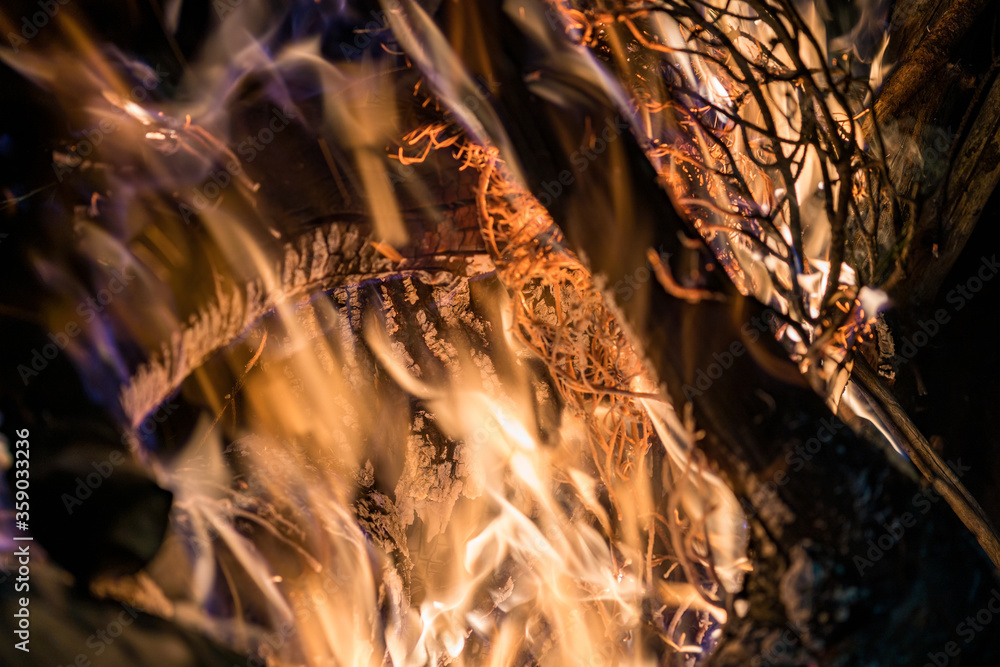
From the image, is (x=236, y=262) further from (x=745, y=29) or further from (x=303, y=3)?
(x=745, y=29)

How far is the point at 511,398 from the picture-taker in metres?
2.69

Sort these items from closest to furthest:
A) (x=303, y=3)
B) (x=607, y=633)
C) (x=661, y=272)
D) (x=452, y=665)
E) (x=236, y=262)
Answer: (x=661, y=272) < (x=236, y=262) < (x=303, y=3) < (x=607, y=633) < (x=452, y=665)

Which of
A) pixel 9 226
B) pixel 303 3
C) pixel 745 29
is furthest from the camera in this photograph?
pixel 745 29

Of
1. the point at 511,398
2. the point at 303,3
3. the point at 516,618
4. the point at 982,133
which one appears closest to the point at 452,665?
the point at 516,618

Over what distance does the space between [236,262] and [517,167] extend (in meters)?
0.90

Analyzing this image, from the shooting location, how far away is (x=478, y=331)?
2676mm

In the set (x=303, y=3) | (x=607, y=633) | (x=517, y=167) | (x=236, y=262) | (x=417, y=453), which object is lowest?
(x=607, y=633)

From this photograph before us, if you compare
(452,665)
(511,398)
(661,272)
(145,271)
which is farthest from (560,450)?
(145,271)

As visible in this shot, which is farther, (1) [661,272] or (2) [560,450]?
(2) [560,450]

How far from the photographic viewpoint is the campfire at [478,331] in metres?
1.25

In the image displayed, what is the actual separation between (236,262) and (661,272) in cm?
122

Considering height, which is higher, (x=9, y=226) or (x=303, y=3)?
(x=303, y=3)

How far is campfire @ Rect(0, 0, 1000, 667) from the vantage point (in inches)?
49.3

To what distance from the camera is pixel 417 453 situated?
8.67 ft
